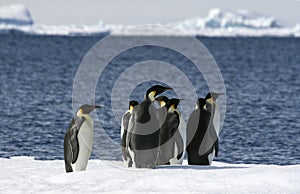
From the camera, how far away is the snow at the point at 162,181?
7.85m

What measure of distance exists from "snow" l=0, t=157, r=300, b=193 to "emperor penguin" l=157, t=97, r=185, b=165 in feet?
3.13

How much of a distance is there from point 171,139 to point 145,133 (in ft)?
2.89

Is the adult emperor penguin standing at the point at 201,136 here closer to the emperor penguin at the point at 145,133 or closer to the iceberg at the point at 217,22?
the emperor penguin at the point at 145,133

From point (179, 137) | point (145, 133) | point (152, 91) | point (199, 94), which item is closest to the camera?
point (145, 133)

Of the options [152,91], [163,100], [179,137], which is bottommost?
[179,137]

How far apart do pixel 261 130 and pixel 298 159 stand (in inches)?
187

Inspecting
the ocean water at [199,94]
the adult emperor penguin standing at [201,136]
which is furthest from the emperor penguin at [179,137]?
the ocean water at [199,94]

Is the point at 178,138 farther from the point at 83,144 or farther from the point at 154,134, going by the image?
the point at 83,144

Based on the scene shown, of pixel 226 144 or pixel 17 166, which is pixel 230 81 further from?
pixel 17 166

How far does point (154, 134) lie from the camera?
959cm

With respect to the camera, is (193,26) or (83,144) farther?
(193,26)

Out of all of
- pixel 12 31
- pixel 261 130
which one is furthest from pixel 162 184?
pixel 12 31

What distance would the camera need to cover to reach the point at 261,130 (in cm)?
2041

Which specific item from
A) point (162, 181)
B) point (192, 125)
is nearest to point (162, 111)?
point (192, 125)
